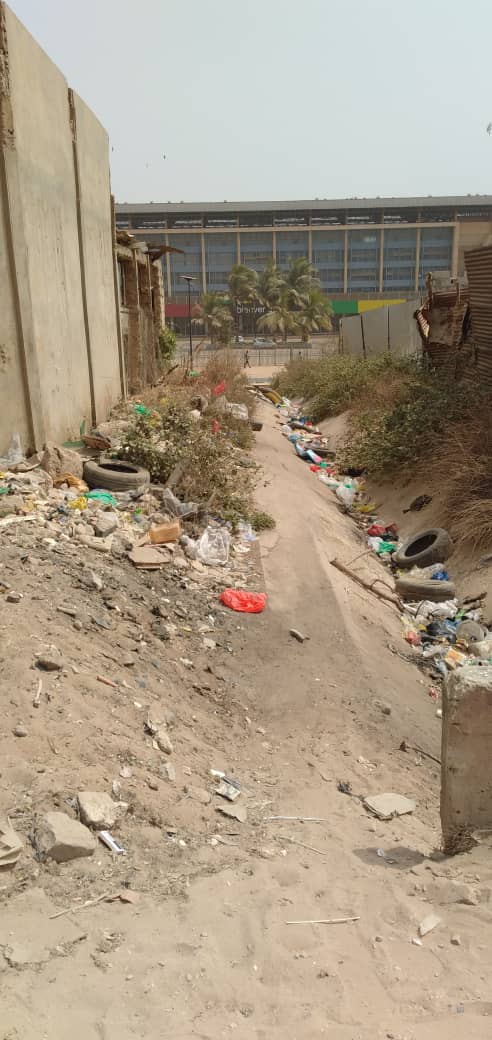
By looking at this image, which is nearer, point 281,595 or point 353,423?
A: point 281,595

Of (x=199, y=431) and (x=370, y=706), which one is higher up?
(x=199, y=431)

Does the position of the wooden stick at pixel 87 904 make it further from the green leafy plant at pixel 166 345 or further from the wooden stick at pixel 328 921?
the green leafy plant at pixel 166 345

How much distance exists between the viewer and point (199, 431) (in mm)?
8992

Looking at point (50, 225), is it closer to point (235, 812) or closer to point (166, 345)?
point (235, 812)

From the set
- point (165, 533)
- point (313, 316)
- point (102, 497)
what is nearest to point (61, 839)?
point (165, 533)

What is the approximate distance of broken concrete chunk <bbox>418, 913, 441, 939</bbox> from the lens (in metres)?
2.60

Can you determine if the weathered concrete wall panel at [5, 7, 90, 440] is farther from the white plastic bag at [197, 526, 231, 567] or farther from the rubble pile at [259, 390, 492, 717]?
the rubble pile at [259, 390, 492, 717]

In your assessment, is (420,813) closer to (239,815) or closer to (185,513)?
(239,815)

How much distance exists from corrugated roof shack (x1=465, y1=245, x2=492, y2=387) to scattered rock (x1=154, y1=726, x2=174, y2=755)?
7.75 metres

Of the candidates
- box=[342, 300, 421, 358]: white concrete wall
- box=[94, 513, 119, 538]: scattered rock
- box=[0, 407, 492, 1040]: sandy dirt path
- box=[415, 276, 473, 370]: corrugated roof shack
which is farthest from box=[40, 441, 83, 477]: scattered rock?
box=[342, 300, 421, 358]: white concrete wall

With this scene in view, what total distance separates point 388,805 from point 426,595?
3.94m

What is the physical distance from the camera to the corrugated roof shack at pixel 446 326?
11508 mm

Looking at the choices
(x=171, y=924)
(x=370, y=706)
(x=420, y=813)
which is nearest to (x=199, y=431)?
(x=370, y=706)

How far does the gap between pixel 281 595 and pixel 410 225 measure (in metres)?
70.6
